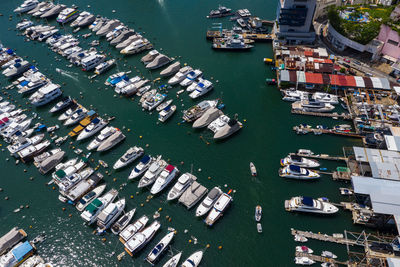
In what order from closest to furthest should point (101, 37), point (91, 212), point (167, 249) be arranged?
point (167, 249)
point (91, 212)
point (101, 37)

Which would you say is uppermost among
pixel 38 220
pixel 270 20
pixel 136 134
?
pixel 270 20

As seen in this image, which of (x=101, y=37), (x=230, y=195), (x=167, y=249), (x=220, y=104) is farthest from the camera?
(x=101, y=37)

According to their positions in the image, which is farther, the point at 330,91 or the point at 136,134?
the point at 330,91

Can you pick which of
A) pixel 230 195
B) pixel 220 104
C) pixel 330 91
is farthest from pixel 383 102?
pixel 230 195

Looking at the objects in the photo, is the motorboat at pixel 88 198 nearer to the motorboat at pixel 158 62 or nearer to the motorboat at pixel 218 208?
the motorboat at pixel 218 208

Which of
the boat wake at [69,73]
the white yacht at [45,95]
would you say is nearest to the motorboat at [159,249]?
the white yacht at [45,95]

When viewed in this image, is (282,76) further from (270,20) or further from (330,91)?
(270,20)

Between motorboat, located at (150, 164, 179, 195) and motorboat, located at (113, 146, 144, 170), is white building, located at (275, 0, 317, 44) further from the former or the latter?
motorboat, located at (113, 146, 144, 170)

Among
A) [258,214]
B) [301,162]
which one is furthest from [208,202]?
[301,162]
